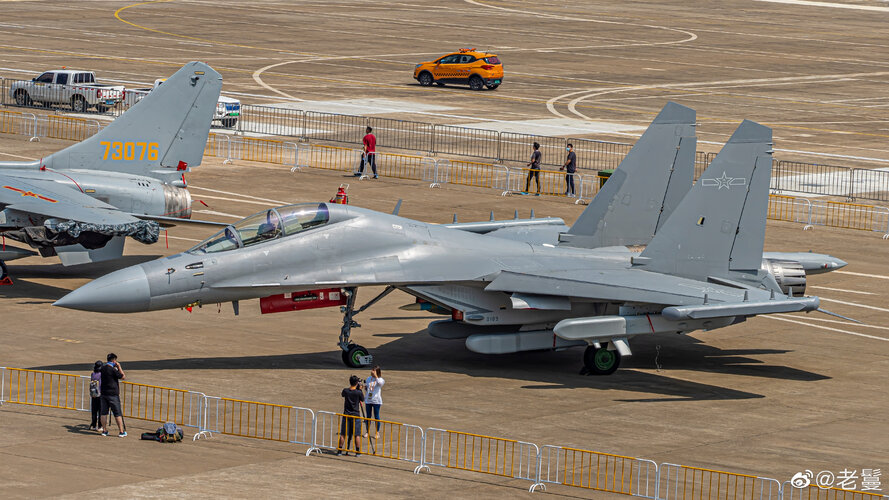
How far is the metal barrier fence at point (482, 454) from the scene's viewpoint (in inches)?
853

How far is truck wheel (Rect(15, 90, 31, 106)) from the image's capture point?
6481 cm

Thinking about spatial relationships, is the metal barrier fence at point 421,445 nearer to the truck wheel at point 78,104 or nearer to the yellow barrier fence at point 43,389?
the yellow barrier fence at point 43,389

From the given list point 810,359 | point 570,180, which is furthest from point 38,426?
point 570,180

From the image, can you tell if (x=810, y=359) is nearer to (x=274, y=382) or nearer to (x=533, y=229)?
(x=533, y=229)

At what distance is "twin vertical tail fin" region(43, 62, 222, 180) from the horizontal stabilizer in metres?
15.8

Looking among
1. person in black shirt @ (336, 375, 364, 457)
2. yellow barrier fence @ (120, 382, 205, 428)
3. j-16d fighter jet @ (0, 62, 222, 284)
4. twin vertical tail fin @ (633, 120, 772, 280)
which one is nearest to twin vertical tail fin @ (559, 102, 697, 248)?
twin vertical tail fin @ (633, 120, 772, 280)

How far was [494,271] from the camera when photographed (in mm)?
27828

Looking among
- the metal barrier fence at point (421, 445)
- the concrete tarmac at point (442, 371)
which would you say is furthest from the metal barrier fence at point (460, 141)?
the metal barrier fence at point (421, 445)

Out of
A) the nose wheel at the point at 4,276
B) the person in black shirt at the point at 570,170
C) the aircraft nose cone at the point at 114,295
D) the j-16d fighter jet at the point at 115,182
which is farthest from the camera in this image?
the person in black shirt at the point at 570,170

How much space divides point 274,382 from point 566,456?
273 inches

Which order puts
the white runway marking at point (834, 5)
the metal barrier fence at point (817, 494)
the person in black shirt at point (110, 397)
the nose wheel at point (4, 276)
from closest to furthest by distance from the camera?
the metal barrier fence at point (817, 494), the person in black shirt at point (110, 397), the nose wheel at point (4, 276), the white runway marking at point (834, 5)

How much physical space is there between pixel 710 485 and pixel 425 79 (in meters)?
57.0

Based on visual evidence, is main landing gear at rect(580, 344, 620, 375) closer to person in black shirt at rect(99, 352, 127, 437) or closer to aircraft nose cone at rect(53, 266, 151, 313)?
aircraft nose cone at rect(53, 266, 151, 313)

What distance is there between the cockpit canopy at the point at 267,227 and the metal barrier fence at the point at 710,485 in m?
9.07
